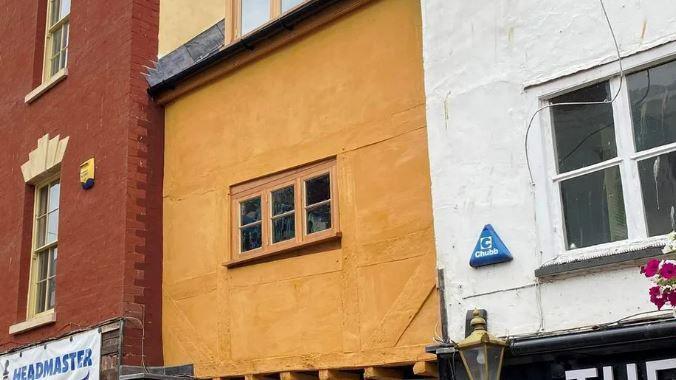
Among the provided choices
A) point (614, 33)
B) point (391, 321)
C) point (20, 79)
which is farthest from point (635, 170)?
point (20, 79)

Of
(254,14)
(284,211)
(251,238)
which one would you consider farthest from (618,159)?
(254,14)

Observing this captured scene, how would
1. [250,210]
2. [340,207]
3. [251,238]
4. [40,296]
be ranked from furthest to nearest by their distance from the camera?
[40,296], [250,210], [251,238], [340,207]

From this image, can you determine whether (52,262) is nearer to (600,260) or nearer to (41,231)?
(41,231)

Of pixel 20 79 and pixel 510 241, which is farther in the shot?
pixel 20 79

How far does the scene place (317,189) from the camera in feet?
29.6

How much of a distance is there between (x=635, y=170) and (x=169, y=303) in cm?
580

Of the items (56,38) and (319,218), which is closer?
(319,218)

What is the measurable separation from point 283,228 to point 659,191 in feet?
13.4

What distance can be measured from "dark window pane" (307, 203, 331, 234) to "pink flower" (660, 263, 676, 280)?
404cm

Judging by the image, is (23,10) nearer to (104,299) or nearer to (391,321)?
(104,299)

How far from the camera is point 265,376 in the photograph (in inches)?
356

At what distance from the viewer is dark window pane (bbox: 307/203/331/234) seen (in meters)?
8.85

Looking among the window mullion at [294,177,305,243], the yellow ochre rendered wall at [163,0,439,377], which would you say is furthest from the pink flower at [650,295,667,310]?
the window mullion at [294,177,305,243]

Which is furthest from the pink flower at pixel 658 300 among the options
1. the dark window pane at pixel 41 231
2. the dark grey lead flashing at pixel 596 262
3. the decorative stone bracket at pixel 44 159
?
the dark window pane at pixel 41 231
